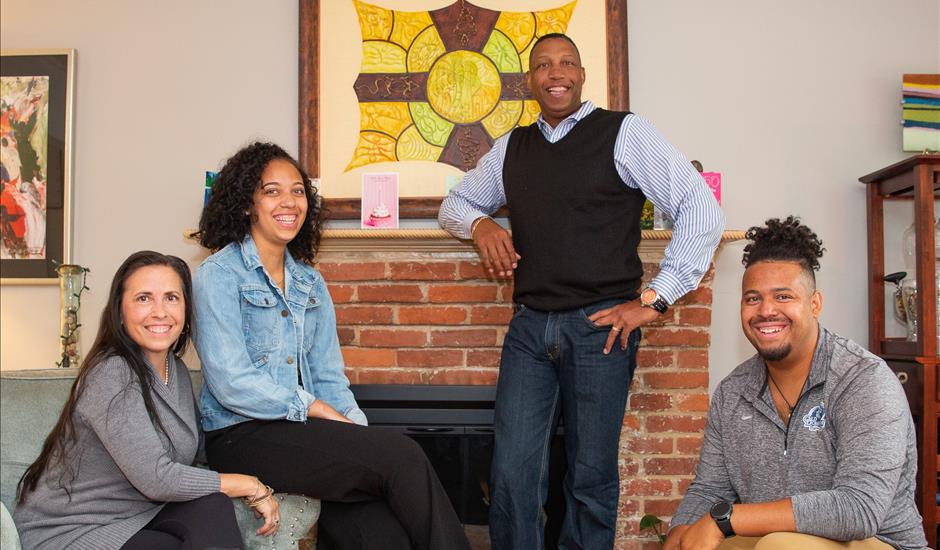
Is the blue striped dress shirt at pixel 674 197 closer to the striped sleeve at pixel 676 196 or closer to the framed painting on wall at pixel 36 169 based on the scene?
the striped sleeve at pixel 676 196

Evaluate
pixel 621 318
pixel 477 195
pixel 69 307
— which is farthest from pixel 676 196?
pixel 69 307

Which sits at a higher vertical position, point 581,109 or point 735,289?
point 581,109

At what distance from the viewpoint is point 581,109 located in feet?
7.46

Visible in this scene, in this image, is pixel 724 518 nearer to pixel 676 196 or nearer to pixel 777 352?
pixel 777 352

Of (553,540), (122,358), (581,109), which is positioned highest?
(581,109)

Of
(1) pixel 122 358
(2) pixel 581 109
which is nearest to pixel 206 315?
(1) pixel 122 358

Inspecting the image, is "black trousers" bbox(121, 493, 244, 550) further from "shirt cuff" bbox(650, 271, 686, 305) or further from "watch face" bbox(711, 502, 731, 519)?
"shirt cuff" bbox(650, 271, 686, 305)

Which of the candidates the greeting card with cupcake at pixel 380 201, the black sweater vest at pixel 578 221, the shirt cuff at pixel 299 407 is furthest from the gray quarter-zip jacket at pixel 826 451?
the greeting card with cupcake at pixel 380 201

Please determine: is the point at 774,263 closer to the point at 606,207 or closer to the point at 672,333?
the point at 606,207

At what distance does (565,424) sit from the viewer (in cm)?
222

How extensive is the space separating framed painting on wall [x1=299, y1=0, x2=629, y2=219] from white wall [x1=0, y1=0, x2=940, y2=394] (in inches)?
4.8

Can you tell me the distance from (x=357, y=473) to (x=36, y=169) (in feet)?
6.34

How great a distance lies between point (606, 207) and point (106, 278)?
6.09ft

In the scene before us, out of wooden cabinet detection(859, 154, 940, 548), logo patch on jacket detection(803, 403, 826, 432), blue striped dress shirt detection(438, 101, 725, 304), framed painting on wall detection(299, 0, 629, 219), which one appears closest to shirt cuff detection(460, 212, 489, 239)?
framed painting on wall detection(299, 0, 629, 219)
